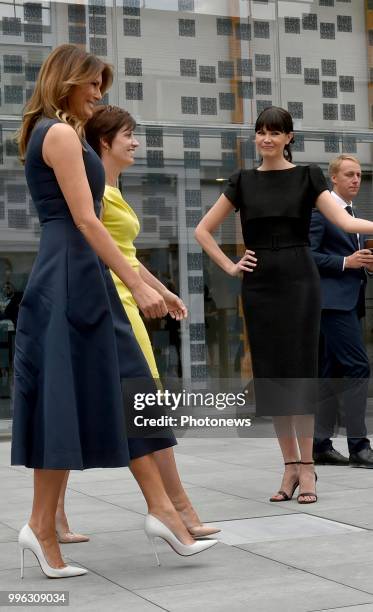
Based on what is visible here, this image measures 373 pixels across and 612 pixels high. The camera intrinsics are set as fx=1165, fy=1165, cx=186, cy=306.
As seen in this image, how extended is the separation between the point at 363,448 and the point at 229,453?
1.39m

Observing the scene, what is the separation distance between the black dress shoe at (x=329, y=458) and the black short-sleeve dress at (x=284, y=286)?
4.90 ft

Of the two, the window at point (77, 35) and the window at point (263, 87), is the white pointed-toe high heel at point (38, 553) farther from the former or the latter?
the window at point (263, 87)

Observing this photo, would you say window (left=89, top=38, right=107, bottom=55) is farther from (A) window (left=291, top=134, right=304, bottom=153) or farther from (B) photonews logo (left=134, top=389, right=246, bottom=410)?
(B) photonews logo (left=134, top=389, right=246, bottom=410)

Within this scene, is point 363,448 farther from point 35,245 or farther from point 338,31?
point 338,31

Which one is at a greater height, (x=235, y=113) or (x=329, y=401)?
(x=235, y=113)

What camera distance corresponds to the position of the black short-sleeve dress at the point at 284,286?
19.5 feet

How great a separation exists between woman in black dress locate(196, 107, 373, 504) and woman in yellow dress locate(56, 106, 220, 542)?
1145mm

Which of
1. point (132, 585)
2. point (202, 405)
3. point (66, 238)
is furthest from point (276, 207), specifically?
point (132, 585)

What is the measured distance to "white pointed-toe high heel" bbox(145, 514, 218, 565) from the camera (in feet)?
13.9

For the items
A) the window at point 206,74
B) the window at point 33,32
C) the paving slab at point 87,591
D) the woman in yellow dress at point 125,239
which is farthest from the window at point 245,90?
the paving slab at point 87,591

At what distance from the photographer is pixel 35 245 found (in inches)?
409

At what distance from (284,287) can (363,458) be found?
1789 millimetres

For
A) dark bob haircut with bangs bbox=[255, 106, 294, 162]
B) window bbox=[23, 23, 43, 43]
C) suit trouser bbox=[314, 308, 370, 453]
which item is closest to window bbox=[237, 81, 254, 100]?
window bbox=[23, 23, 43, 43]

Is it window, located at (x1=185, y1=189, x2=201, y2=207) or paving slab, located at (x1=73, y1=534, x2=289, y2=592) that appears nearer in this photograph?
paving slab, located at (x1=73, y1=534, x2=289, y2=592)
